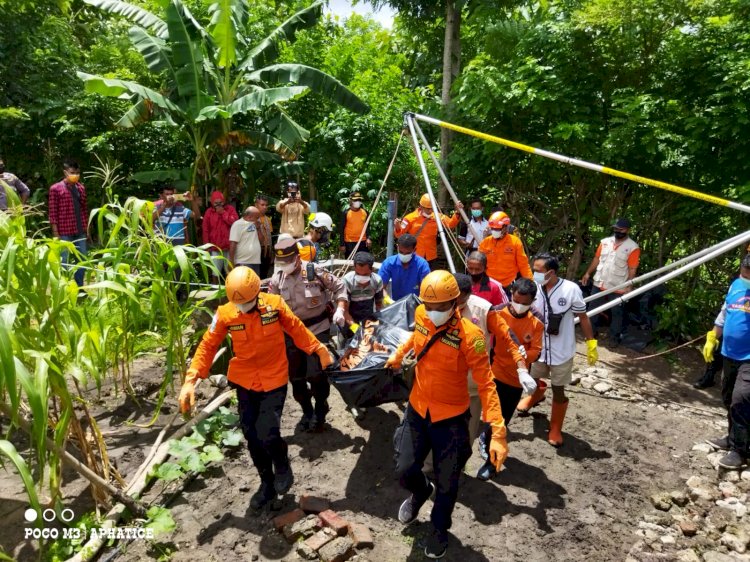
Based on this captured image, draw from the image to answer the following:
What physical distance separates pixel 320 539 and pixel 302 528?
152 mm

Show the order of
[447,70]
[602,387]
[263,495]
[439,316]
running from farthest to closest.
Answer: [447,70] → [602,387] → [263,495] → [439,316]

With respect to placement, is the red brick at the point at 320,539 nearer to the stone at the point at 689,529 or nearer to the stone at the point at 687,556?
the stone at the point at 687,556

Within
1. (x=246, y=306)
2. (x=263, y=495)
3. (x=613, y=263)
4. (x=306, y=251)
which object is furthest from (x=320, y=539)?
(x=613, y=263)

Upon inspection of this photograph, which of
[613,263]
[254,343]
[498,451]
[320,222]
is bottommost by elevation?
[498,451]

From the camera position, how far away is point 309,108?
38.3 feet

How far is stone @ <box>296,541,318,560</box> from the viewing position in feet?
10.6

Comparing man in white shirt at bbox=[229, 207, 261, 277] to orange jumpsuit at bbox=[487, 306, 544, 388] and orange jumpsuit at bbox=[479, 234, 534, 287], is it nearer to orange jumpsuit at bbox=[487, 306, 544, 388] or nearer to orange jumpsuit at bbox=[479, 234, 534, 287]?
orange jumpsuit at bbox=[479, 234, 534, 287]

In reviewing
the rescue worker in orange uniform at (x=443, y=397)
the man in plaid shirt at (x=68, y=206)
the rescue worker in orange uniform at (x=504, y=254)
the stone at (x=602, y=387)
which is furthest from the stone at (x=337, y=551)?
the man in plaid shirt at (x=68, y=206)

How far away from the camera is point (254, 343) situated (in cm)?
355

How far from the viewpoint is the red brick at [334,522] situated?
3.38 meters

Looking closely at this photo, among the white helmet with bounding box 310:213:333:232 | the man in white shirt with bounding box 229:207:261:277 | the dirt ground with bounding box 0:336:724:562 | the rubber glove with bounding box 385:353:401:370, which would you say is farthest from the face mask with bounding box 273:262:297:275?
the man in white shirt with bounding box 229:207:261:277

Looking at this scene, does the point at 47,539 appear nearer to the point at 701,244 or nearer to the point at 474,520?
the point at 474,520

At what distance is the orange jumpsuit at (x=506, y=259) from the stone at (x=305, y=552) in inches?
155

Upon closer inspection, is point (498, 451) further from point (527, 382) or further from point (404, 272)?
point (404, 272)
